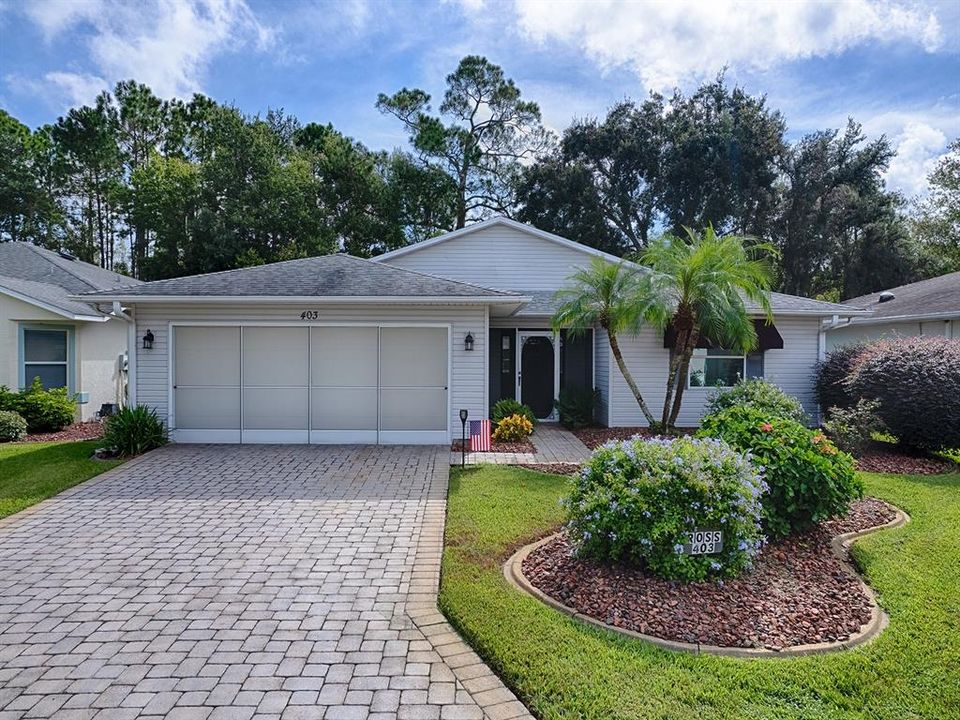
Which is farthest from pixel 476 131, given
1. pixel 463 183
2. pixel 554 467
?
pixel 554 467

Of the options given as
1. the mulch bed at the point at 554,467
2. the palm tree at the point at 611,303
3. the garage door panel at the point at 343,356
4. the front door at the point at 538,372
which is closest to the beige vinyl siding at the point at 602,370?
the front door at the point at 538,372

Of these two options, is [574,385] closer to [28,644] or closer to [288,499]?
[288,499]

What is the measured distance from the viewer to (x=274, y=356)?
37.2 feet

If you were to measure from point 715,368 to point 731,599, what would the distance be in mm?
10280

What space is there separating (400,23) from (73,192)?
30402mm

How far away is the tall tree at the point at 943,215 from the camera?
2905 cm

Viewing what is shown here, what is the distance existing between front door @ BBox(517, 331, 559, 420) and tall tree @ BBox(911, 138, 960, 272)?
2560 cm

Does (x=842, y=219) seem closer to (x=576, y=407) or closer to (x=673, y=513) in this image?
(x=576, y=407)

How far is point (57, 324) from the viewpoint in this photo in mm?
13984

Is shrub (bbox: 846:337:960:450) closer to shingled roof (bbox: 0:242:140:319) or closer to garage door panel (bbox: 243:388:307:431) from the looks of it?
garage door panel (bbox: 243:388:307:431)

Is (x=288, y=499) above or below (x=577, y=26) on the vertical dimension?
below

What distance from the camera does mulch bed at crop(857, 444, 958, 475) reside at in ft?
29.5

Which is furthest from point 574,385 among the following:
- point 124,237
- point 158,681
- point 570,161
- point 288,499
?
point 124,237

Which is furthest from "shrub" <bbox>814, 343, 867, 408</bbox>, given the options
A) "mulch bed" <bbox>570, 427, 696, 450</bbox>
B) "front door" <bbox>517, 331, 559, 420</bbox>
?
"front door" <bbox>517, 331, 559, 420</bbox>
